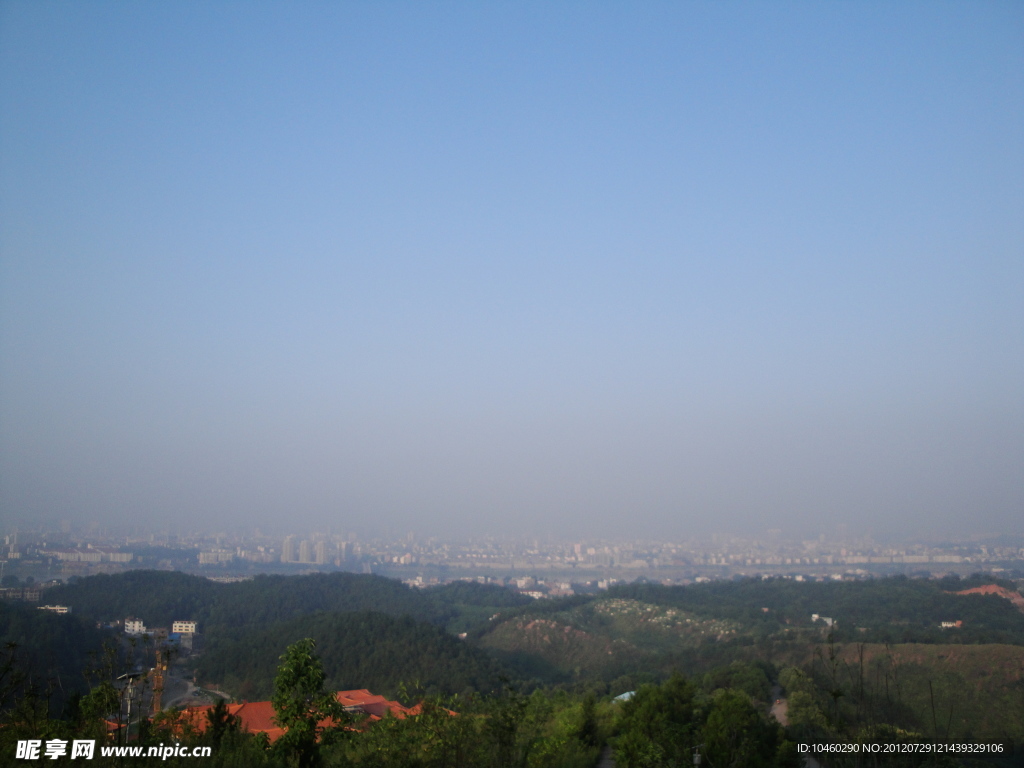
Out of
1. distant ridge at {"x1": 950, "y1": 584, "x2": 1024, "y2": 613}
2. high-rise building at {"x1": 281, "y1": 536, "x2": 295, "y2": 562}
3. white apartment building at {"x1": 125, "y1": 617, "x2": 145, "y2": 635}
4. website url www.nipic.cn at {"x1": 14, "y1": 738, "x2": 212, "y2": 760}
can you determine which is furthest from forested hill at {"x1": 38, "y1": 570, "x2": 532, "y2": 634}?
high-rise building at {"x1": 281, "y1": 536, "x2": 295, "y2": 562}

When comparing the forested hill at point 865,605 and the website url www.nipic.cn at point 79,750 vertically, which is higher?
the website url www.nipic.cn at point 79,750

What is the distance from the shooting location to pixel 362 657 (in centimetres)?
3888

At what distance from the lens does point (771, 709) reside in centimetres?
2130

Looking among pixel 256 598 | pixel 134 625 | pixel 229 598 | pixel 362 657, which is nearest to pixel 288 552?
pixel 256 598

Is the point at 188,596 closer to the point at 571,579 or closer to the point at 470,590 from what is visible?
the point at 470,590

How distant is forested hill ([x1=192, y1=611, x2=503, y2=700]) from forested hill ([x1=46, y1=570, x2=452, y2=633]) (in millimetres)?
13165

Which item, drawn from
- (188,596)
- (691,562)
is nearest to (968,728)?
(188,596)

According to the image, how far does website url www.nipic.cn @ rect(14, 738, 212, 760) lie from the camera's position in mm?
5586

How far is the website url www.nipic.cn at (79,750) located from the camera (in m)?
5.59

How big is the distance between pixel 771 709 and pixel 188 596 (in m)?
53.1

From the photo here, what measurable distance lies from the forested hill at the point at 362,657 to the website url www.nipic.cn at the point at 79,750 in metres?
29.6

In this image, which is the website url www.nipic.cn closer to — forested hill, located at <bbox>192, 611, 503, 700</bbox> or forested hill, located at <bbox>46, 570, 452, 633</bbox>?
forested hill, located at <bbox>192, 611, 503, 700</bbox>

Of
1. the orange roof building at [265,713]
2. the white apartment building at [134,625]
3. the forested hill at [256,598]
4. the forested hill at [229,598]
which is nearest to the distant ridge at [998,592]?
the forested hill at [256,598]

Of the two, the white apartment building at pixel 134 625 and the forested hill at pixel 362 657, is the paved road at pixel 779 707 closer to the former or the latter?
the forested hill at pixel 362 657
